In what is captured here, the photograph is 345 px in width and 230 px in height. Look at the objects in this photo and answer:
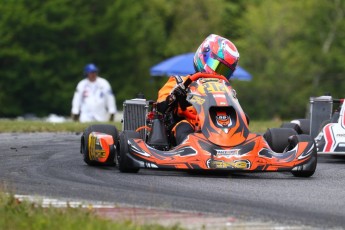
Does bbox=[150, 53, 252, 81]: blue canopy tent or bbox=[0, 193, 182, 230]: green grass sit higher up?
bbox=[150, 53, 252, 81]: blue canopy tent

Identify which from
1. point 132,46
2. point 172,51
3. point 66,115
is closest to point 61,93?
point 66,115

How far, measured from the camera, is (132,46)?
245 feet

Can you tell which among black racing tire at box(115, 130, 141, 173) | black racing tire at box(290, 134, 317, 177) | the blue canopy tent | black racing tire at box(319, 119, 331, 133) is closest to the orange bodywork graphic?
black racing tire at box(115, 130, 141, 173)

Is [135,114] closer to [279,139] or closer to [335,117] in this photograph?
[279,139]

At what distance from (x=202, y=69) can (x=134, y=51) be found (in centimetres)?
6184

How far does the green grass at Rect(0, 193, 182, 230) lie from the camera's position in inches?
297

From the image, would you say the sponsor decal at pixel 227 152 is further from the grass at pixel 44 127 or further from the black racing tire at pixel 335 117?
the grass at pixel 44 127

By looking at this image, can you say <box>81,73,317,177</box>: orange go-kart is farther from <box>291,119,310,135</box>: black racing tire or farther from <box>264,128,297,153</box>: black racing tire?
<box>291,119,310,135</box>: black racing tire

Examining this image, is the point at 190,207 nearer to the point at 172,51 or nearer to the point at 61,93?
the point at 61,93

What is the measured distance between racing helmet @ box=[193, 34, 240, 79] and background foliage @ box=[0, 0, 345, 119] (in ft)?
177

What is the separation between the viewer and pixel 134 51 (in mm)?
74688

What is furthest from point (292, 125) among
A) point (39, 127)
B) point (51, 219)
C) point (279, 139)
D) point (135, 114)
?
point (51, 219)

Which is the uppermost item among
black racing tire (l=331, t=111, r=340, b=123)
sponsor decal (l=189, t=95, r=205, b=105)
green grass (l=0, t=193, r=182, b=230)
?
sponsor decal (l=189, t=95, r=205, b=105)

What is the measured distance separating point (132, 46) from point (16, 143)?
58.7 metres
